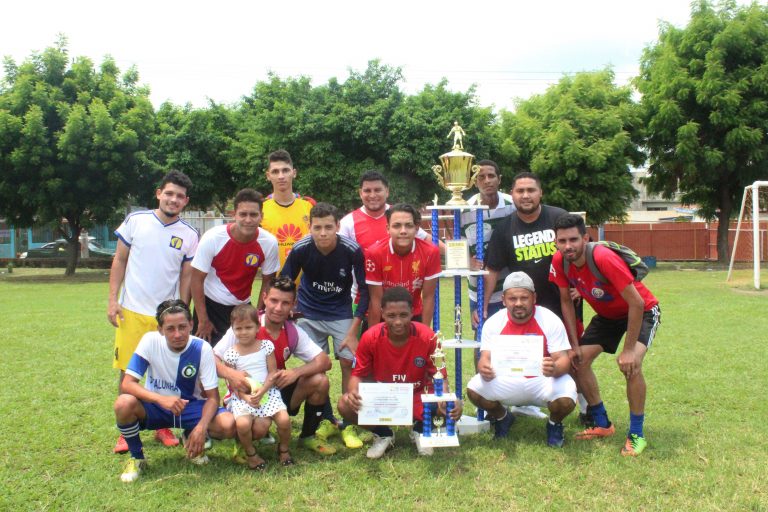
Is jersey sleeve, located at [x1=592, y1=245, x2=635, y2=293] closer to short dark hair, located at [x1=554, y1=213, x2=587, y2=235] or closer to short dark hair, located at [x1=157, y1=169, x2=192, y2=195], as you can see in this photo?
short dark hair, located at [x1=554, y1=213, x2=587, y2=235]

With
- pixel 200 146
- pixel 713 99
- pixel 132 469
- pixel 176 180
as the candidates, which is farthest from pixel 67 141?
pixel 713 99

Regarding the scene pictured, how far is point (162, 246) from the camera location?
5121 millimetres

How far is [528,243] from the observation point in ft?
17.8

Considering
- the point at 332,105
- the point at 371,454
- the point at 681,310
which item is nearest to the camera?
the point at 371,454

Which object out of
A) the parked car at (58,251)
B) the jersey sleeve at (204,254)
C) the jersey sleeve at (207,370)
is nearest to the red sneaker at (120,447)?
the jersey sleeve at (207,370)

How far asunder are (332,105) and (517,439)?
1834 centimetres

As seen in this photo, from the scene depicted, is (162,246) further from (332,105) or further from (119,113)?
(119,113)

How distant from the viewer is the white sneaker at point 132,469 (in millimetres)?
4254

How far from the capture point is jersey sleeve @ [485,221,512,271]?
5508 millimetres

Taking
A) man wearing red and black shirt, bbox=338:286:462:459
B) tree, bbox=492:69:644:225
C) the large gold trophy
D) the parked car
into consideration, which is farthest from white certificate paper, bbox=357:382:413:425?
the parked car

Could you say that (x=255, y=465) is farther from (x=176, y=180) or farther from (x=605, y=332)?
(x=605, y=332)

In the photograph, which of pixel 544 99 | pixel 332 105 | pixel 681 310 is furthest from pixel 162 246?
pixel 544 99

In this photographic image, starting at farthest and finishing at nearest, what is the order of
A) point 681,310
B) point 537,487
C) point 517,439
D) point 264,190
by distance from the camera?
1. point 264,190
2. point 681,310
3. point 517,439
4. point 537,487

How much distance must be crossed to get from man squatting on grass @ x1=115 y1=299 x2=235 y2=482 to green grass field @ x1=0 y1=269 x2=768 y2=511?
0.27m
